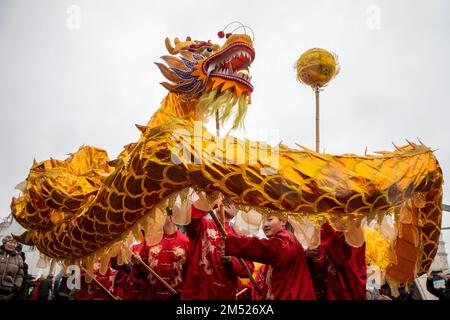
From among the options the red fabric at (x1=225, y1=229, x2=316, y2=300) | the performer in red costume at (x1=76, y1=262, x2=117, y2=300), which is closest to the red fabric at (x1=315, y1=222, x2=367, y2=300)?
the red fabric at (x1=225, y1=229, x2=316, y2=300)

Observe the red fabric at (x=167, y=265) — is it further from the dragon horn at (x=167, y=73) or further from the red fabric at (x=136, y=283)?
the dragon horn at (x=167, y=73)

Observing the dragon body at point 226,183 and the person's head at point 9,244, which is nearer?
the dragon body at point 226,183

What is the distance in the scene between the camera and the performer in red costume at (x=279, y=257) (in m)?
2.55

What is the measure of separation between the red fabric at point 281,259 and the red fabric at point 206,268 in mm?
502

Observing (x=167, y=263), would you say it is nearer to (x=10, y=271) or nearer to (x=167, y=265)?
(x=167, y=265)

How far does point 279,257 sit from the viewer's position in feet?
8.60

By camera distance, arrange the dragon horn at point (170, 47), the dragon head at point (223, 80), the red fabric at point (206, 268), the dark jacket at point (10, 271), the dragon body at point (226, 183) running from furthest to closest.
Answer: the dark jacket at point (10, 271)
the dragon horn at point (170, 47)
the red fabric at point (206, 268)
the dragon head at point (223, 80)
the dragon body at point (226, 183)

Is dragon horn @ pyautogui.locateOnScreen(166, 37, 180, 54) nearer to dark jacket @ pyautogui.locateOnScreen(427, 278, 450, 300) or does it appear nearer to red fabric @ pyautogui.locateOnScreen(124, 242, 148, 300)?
red fabric @ pyautogui.locateOnScreen(124, 242, 148, 300)

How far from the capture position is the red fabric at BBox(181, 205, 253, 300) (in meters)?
3.14

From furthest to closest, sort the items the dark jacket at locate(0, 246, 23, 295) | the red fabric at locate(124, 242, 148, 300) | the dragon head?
1. the dark jacket at locate(0, 246, 23, 295)
2. the red fabric at locate(124, 242, 148, 300)
3. the dragon head

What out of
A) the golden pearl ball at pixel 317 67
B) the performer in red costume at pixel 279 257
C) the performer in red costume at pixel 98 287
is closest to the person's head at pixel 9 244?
the performer in red costume at pixel 98 287

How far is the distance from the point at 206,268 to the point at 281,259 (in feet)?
2.62

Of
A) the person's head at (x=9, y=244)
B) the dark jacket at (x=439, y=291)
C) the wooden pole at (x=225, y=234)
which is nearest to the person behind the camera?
the wooden pole at (x=225, y=234)
